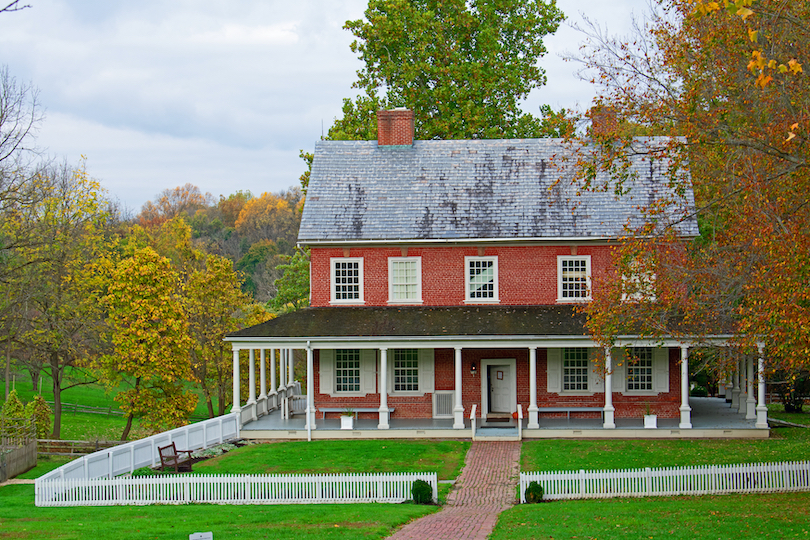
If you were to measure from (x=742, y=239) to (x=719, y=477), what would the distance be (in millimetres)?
5528

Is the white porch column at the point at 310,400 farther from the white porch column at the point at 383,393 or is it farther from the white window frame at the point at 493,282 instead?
the white window frame at the point at 493,282

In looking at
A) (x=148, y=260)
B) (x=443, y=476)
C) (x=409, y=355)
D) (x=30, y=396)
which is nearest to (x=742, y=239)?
(x=443, y=476)

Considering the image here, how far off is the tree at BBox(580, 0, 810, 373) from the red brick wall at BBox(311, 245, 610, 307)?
8.61 metres

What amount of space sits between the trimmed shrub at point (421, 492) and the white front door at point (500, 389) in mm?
10310

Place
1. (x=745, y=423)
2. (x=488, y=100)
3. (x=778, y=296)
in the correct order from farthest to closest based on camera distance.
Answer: (x=488, y=100) → (x=745, y=423) → (x=778, y=296)

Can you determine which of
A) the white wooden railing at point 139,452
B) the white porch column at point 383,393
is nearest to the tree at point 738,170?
the white porch column at point 383,393

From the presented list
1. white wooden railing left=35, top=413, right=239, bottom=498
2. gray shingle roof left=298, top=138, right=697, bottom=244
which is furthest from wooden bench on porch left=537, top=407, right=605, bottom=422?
white wooden railing left=35, top=413, right=239, bottom=498

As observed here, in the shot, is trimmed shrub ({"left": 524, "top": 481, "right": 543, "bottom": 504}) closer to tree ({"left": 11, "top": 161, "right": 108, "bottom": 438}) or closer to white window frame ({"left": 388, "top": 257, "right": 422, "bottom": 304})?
white window frame ({"left": 388, "top": 257, "right": 422, "bottom": 304})

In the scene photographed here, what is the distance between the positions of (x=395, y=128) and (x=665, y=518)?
66.8ft

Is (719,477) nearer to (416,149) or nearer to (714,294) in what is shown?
(714,294)

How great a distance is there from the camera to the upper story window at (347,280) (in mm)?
27844

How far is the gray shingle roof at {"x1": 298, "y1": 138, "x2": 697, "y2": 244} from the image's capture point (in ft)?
90.2

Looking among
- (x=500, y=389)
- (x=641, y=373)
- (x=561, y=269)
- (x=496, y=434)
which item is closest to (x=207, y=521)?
(x=496, y=434)

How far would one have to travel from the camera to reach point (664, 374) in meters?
26.3
